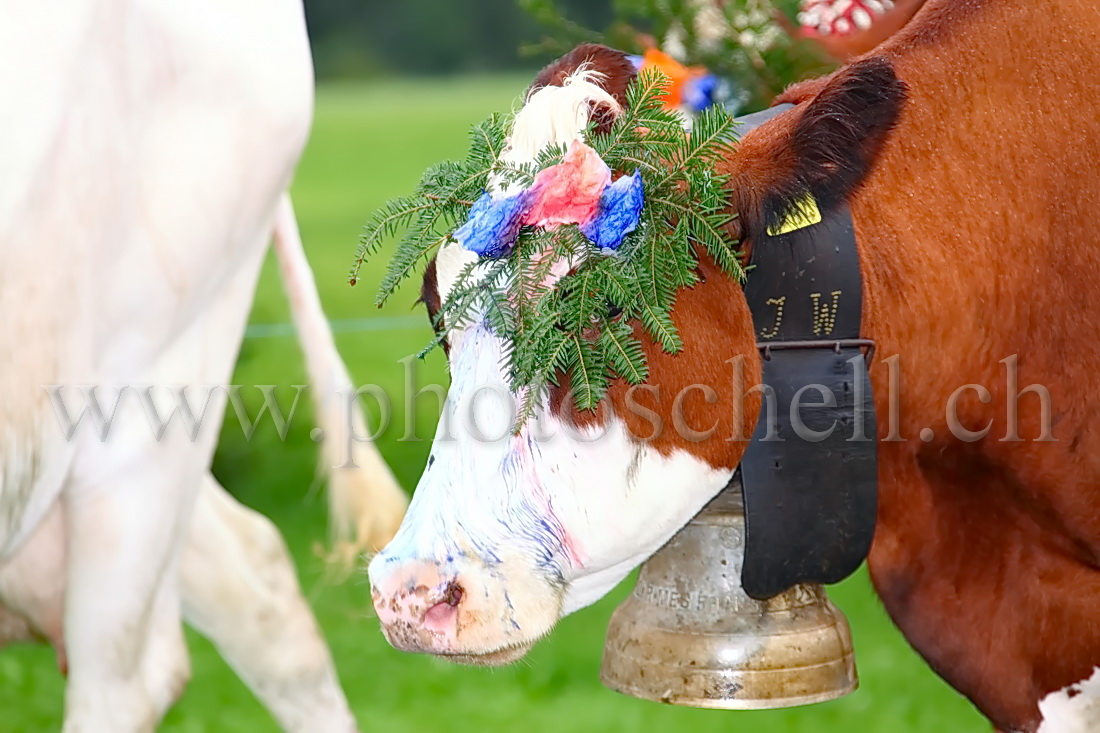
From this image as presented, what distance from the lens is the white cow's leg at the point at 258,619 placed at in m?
2.35

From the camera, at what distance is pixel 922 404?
1.27 m

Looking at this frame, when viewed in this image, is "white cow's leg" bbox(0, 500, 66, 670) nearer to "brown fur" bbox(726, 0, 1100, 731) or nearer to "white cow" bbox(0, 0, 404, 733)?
"white cow" bbox(0, 0, 404, 733)

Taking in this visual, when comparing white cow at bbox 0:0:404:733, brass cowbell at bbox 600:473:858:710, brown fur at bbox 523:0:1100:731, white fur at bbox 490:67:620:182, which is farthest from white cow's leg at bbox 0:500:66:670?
brown fur at bbox 523:0:1100:731

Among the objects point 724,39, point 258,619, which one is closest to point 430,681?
point 258,619

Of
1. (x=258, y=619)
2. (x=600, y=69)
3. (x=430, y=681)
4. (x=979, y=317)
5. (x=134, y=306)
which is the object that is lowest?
(x=430, y=681)

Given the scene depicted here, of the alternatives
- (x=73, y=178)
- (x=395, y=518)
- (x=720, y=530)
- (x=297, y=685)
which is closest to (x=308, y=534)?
(x=395, y=518)

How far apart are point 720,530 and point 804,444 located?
0.53ft

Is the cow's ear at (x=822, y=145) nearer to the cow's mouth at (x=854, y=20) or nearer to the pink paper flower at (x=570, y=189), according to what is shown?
the pink paper flower at (x=570, y=189)

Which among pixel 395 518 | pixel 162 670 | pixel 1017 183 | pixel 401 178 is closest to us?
pixel 1017 183

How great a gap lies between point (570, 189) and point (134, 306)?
0.99m

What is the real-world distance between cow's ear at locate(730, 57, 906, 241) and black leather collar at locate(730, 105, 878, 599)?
0.03 metres

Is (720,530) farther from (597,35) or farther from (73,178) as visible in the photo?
(597,35)

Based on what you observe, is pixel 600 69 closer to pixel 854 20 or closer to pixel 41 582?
pixel 854 20

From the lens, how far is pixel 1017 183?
4.13ft
